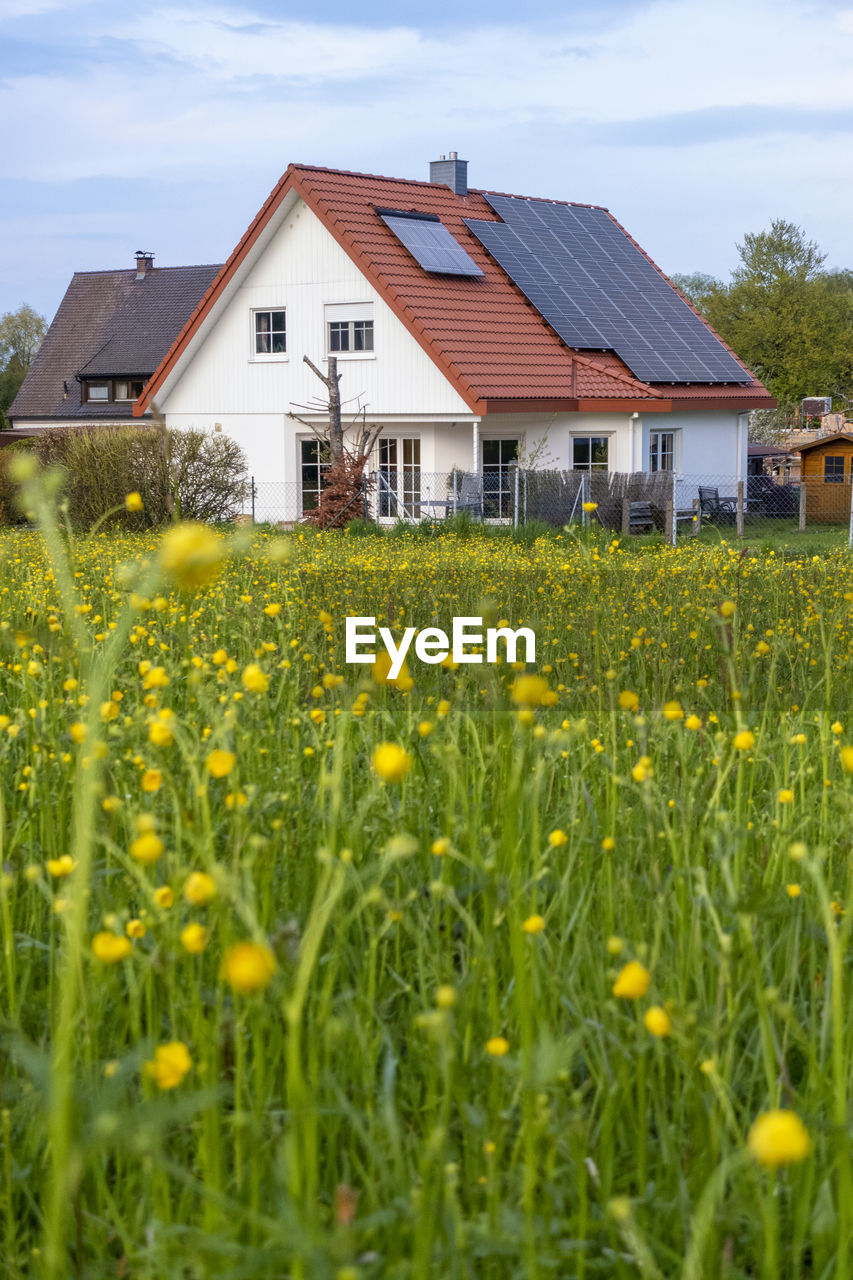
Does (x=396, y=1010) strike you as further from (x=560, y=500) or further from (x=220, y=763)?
(x=560, y=500)

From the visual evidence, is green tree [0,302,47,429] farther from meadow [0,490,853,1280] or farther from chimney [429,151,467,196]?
meadow [0,490,853,1280]

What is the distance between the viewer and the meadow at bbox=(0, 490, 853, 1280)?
4.08 feet

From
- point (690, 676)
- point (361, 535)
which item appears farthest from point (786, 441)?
point (690, 676)

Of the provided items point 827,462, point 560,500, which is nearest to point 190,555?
point 560,500

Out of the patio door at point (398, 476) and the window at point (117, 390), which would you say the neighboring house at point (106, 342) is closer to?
the window at point (117, 390)

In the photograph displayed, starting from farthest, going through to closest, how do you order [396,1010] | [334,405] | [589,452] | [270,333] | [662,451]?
[662,451]
[270,333]
[589,452]
[334,405]
[396,1010]

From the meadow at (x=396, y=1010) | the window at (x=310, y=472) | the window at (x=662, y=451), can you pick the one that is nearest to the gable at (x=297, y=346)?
the window at (x=310, y=472)

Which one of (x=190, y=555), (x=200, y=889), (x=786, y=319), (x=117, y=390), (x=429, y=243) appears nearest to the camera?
(x=190, y=555)

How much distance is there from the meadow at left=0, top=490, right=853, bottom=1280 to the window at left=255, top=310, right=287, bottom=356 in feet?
73.6

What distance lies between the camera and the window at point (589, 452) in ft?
Answer: 80.4

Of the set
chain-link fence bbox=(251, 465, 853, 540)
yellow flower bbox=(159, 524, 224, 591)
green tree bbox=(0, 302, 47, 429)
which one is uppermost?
green tree bbox=(0, 302, 47, 429)

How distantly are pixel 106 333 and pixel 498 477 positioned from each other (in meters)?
24.8

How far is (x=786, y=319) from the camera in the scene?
2167 inches

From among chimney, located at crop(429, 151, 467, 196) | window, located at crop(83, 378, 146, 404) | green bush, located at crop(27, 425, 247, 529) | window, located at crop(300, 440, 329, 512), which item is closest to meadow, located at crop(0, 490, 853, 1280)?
green bush, located at crop(27, 425, 247, 529)
